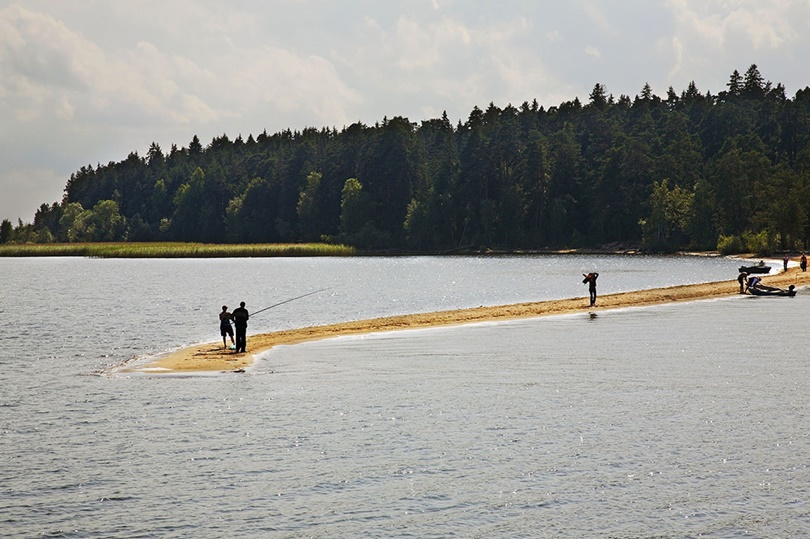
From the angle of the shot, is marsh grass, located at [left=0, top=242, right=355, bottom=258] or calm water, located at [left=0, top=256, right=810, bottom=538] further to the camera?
marsh grass, located at [left=0, top=242, right=355, bottom=258]

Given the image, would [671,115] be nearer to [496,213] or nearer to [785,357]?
[496,213]

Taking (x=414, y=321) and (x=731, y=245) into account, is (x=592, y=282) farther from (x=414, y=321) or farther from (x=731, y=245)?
(x=731, y=245)

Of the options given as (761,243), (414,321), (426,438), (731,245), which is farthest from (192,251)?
(426,438)

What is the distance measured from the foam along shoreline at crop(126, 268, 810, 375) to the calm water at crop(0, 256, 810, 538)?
5.99 ft

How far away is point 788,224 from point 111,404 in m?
116

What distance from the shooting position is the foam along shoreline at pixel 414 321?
115 feet

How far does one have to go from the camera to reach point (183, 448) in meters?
21.7

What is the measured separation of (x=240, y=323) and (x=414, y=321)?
15.8 meters

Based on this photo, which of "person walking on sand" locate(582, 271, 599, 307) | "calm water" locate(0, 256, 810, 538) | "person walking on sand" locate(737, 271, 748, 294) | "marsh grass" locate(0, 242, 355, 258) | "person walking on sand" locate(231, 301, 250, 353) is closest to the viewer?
"calm water" locate(0, 256, 810, 538)

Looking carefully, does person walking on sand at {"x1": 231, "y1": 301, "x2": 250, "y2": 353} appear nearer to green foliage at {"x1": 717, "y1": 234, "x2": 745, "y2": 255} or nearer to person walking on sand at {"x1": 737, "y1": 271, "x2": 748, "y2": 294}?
person walking on sand at {"x1": 737, "y1": 271, "x2": 748, "y2": 294}

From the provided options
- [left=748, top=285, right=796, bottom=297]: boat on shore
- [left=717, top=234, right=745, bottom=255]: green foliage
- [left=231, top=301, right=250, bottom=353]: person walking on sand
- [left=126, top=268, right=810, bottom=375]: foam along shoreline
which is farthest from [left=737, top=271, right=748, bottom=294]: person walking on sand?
[left=717, top=234, right=745, bottom=255]: green foliage

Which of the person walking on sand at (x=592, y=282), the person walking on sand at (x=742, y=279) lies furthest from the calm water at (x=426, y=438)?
the person walking on sand at (x=742, y=279)

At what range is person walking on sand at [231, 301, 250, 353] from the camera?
3597cm

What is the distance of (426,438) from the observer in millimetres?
22375
